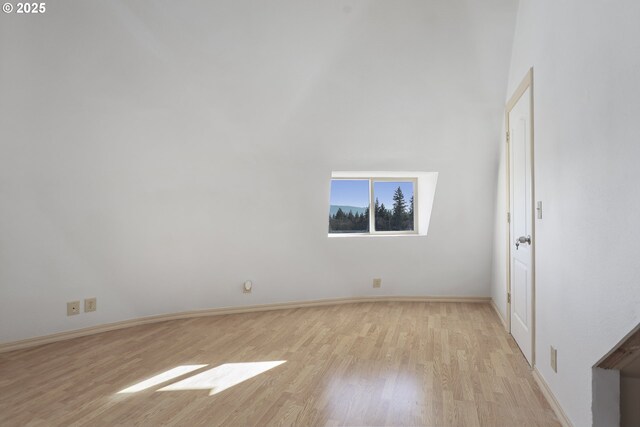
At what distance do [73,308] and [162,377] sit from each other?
142 centimetres

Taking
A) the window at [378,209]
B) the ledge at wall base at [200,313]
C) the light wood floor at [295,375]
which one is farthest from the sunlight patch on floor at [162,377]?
the window at [378,209]

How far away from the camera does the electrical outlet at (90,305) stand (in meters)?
3.66

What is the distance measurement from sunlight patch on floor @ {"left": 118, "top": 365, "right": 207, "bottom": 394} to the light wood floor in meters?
0.05

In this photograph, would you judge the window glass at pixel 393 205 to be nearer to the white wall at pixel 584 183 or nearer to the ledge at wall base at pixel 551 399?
the white wall at pixel 584 183

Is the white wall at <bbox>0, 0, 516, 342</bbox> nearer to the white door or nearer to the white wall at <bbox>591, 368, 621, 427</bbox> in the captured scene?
the white door

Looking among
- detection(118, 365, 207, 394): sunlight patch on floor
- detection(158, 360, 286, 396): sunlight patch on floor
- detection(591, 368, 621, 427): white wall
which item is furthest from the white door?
detection(118, 365, 207, 394): sunlight patch on floor

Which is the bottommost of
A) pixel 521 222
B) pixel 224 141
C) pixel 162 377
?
pixel 162 377

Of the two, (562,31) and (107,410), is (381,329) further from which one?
(562,31)

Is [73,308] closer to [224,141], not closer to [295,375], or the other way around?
[224,141]

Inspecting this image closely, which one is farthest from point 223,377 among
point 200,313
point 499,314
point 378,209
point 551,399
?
point 378,209

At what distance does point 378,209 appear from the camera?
5121mm

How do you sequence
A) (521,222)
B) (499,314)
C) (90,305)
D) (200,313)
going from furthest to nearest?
1. (200,313)
2. (499,314)
3. (90,305)
4. (521,222)

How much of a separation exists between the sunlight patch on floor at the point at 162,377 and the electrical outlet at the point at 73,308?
4.39ft

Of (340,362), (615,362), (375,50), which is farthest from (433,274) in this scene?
(615,362)
